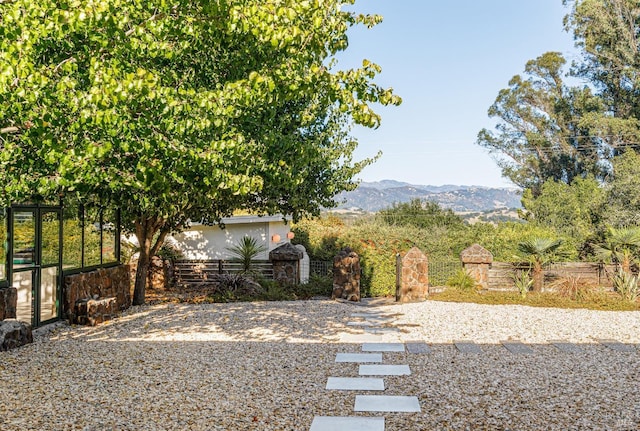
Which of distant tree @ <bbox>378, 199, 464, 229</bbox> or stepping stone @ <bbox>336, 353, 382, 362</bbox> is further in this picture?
distant tree @ <bbox>378, 199, 464, 229</bbox>

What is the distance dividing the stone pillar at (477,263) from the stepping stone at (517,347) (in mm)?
7459

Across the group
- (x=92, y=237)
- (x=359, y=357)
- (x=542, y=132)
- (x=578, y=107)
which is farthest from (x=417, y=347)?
(x=542, y=132)

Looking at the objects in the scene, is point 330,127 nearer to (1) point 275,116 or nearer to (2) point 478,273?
(1) point 275,116

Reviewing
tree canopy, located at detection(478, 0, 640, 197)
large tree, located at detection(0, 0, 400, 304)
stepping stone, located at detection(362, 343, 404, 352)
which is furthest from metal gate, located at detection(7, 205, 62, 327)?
tree canopy, located at detection(478, 0, 640, 197)

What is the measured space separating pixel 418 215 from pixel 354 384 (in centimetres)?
3098

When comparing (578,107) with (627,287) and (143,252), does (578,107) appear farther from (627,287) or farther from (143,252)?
(143,252)

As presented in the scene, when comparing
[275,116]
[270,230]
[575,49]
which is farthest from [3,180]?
[575,49]

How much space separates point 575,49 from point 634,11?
429cm

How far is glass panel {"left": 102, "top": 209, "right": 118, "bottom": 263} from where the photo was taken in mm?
12781

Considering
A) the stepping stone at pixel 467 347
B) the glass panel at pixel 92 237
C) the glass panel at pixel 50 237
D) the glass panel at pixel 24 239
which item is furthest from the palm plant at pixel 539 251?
the glass panel at pixel 24 239

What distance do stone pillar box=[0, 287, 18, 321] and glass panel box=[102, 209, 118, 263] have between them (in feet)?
11.5

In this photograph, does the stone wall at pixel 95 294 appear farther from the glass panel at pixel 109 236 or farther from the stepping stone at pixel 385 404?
the stepping stone at pixel 385 404

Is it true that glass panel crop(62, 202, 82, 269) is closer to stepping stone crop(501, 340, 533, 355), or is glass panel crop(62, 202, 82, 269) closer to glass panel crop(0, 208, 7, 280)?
glass panel crop(0, 208, 7, 280)

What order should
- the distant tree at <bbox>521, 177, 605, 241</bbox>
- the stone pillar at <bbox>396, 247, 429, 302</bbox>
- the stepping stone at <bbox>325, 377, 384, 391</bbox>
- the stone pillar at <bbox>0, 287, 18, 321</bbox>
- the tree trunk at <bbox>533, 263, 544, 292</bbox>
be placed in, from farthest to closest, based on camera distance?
the distant tree at <bbox>521, 177, 605, 241</bbox>
the tree trunk at <bbox>533, 263, 544, 292</bbox>
the stone pillar at <bbox>396, 247, 429, 302</bbox>
the stone pillar at <bbox>0, 287, 18, 321</bbox>
the stepping stone at <bbox>325, 377, 384, 391</bbox>
